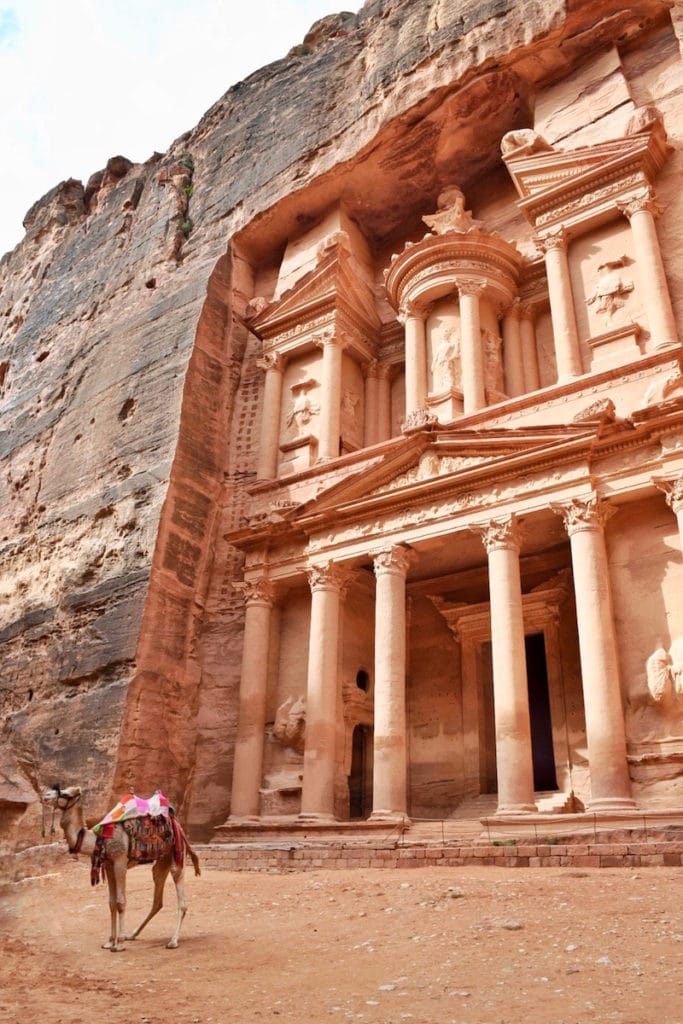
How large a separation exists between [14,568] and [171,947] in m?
16.3

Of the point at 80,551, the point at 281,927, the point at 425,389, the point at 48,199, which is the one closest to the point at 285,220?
the point at 425,389

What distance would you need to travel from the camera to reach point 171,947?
7016 mm

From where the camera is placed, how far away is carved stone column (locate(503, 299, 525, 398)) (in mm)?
19359

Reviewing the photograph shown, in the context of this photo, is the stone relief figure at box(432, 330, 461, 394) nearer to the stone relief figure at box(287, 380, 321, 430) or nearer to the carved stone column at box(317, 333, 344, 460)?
the carved stone column at box(317, 333, 344, 460)

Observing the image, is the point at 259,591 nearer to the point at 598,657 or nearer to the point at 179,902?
the point at 598,657

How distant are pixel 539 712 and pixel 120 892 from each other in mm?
13991

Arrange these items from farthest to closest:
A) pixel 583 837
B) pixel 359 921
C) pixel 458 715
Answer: pixel 458 715
pixel 583 837
pixel 359 921

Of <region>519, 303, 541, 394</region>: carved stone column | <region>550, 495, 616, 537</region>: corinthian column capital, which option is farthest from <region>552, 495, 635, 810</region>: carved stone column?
<region>519, 303, 541, 394</region>: carved stone column

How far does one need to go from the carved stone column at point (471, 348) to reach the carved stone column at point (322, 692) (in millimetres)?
4798

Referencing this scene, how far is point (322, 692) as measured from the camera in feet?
52.9

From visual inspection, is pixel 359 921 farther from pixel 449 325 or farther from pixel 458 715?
pixel 449 325

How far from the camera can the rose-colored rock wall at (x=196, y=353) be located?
17375mm

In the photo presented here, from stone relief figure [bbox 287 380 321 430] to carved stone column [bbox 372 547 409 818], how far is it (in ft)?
18.8

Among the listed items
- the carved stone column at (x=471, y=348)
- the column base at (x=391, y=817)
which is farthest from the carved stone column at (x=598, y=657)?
the carved stone column at (x=471, y=348)
